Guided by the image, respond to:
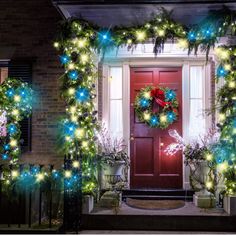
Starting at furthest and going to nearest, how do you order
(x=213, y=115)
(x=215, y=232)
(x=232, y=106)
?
1. (x=213, y=115)
2. (x=232, y=106)
3. (x=215, y=232)

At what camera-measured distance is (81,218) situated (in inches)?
264

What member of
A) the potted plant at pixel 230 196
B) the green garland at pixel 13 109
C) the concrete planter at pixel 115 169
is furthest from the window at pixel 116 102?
the potted plant at pixel 230 196

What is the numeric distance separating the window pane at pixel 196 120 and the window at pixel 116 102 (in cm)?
161

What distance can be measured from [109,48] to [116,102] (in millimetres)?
1940

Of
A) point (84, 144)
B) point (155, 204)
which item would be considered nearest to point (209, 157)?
point (155, 204)

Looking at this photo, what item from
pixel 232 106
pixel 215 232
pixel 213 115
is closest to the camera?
pixel 215 232

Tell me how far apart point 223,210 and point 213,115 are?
2.33 m

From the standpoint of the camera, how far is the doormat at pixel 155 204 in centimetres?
727

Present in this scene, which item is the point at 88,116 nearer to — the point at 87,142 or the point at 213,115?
the point at 87,142

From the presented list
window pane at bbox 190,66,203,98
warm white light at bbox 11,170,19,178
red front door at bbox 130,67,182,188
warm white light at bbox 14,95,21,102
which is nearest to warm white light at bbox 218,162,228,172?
red front door at bbox 130,67,182,188

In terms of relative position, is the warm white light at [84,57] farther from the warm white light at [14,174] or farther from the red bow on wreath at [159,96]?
the warm white light at [14,174]

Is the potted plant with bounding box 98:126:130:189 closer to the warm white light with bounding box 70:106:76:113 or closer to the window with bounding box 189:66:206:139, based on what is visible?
the warm white light with bounding box 70:106:76:113

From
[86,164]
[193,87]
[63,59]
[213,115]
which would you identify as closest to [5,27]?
[63,59]

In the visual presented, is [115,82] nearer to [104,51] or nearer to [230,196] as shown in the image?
[104,51]
